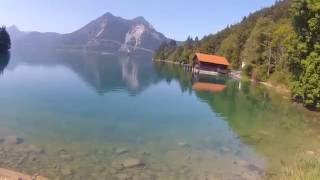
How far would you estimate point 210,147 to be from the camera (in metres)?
28.0

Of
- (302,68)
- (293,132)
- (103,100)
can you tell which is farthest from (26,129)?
(302,68)

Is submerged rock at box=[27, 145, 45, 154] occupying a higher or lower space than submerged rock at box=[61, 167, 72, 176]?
higher

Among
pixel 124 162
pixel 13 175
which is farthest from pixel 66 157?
pixel 13 175

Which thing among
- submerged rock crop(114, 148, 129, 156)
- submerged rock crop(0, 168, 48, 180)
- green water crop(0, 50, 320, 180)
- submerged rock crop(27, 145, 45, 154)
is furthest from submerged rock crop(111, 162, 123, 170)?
submerged rock crop(27, 145, 45, 154)

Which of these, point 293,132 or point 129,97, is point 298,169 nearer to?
point 293,132

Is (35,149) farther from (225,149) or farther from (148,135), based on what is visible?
(225,149)

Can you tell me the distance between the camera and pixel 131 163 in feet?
73.7

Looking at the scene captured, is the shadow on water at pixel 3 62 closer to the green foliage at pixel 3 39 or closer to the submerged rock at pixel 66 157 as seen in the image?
the green foliage at pixel 3 39

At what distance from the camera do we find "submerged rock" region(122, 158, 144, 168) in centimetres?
2208

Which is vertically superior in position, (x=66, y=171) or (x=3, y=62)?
(x=3, y=62)

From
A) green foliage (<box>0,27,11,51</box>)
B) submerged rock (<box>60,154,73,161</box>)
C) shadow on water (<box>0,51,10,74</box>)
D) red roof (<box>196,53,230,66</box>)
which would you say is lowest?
submerged rock (<box>60,154,73,161</box>)

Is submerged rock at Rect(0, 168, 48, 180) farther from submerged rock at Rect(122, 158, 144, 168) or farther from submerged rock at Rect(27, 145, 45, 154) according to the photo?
submerged rock at Rect(122, 158, 144, 168)

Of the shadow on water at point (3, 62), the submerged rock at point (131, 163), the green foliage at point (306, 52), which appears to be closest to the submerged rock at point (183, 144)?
the submerged rock at point (131, 163)

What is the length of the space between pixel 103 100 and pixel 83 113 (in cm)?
994
